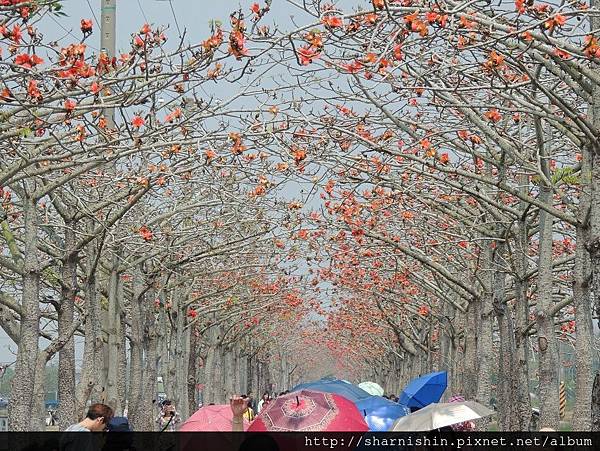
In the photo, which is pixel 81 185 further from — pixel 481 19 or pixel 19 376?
pixel 481 19

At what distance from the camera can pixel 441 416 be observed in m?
11.5

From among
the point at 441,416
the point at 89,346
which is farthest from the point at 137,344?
the point at 441,416

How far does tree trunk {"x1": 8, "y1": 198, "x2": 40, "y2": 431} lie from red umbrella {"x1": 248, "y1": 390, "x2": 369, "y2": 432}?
5301 mm

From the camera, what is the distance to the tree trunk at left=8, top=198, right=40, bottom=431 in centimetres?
1559

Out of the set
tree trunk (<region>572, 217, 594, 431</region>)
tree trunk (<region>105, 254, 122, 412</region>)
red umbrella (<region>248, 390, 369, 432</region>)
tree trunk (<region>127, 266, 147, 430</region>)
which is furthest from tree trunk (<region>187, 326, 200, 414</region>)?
red umbrella (<region>248, 390, 369, 432</region>)

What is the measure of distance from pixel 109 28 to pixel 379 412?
672 cm

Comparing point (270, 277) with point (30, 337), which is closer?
point (30, 337)

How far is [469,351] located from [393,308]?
1566 cm

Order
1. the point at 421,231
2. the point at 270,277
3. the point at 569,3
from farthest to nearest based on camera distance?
1. the point at 270,277
2. the point at 421,231
3. the point at 569,3

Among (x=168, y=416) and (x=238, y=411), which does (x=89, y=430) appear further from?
(x=168, y=416)

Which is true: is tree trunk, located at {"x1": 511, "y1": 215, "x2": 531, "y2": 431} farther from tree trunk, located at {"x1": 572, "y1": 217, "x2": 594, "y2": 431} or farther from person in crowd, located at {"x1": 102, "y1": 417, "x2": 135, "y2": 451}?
person in crowd, located at {"x1": 102, "y1": 417, "x2": 135, "y2": 451}

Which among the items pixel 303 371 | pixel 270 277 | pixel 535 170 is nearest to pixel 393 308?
pixel 270 277

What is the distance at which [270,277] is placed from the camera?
128 ft

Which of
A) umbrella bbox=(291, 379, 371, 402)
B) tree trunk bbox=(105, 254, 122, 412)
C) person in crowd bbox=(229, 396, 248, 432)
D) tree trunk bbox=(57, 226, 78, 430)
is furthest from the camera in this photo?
tree trunk bbox=(105, 254, 122, 412)
